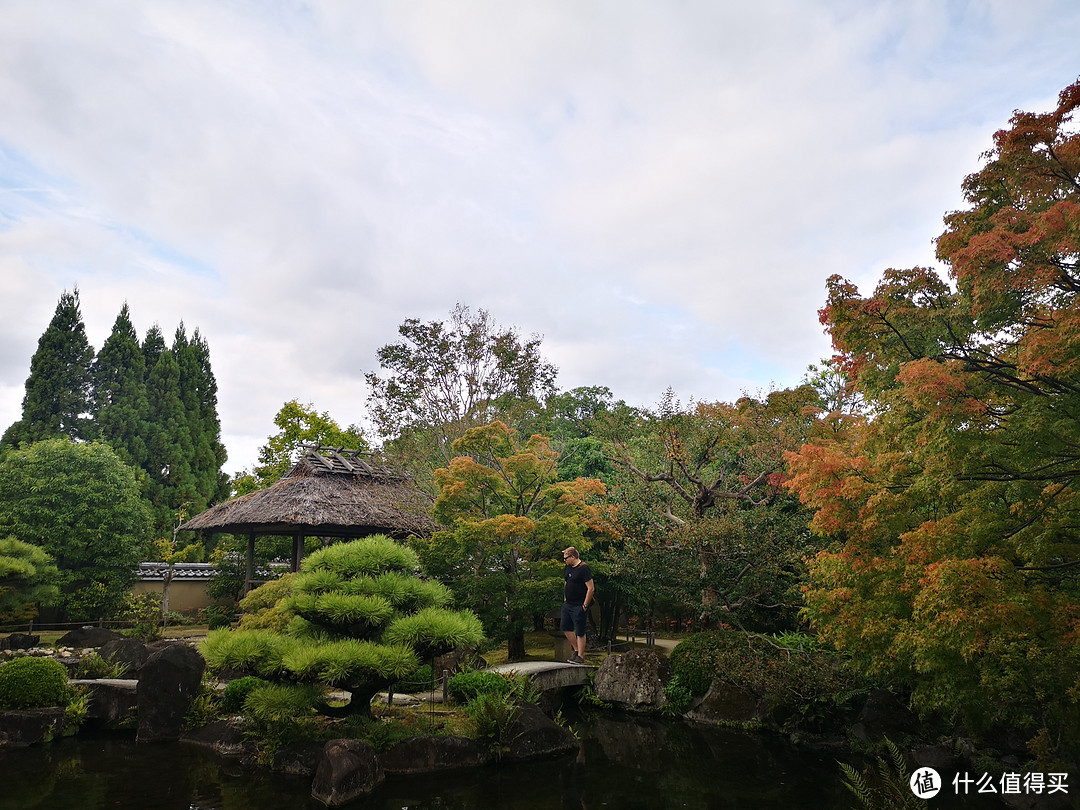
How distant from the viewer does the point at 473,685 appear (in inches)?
358

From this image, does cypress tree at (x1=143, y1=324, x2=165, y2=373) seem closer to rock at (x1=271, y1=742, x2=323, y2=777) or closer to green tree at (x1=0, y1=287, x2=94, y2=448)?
green tree at (x1=0, y1=287, x2=94, y2=448)

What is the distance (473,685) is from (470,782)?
2039mm

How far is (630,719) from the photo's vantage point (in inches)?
408

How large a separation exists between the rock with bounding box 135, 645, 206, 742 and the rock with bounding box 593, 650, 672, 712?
20.5 ft

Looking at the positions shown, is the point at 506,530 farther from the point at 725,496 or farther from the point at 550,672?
the point at 725,496

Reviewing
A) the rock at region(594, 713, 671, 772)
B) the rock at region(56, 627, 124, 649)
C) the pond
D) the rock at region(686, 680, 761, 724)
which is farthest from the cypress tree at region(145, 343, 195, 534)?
the rock at region(686, 680, 761, 724)

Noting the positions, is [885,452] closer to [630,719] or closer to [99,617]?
[630,719]

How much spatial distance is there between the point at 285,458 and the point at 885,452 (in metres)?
25.6

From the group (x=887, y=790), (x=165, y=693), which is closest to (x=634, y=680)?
(x=887, y=790)

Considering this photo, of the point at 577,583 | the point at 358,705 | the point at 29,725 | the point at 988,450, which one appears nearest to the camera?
the point at 988,450

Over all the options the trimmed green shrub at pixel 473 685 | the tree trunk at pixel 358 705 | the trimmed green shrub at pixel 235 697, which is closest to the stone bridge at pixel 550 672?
the trimmed green shrub at pixel 473 685

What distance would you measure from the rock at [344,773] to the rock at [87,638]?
8.36 meters

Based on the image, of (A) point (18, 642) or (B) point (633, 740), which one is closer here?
(B) point (633, 740)

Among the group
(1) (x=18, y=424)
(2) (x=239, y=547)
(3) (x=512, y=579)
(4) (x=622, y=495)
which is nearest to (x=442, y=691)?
(3) (x=512, y=579)
